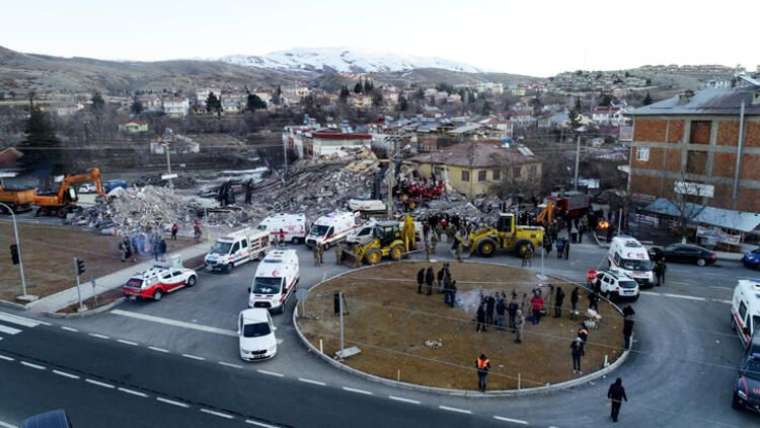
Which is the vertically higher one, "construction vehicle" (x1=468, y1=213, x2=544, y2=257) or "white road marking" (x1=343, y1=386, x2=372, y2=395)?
"construction vehicle" (x1=468, y1=213, x2=544, y2=257)

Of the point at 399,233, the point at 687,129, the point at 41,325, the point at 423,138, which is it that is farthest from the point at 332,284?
the point at 423,138

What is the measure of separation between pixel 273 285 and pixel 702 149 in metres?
30.4

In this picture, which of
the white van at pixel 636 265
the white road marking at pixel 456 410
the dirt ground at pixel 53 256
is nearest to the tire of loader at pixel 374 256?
the white van at pixel 636 265

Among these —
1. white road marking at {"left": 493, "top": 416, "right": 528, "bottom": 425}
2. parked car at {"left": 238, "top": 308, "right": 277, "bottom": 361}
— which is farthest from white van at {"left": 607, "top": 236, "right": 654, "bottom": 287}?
parked car at {"left": 238, "top": 308, "right": 277, "bottom": 361}

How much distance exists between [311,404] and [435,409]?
3323 mm

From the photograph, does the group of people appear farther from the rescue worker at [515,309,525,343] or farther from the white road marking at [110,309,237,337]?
the white road marking at [110,309,237,337]

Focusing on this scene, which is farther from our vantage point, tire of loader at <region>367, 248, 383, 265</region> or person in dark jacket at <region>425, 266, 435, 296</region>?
tire of loader at <region>367, 248, 383, 265</region>

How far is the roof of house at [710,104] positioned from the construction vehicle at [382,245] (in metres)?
21.8

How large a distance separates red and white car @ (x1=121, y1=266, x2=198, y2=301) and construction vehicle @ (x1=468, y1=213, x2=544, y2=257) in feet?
47.3

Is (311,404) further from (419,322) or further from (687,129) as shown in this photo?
(687,129)

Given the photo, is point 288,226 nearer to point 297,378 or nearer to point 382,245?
point 382,245

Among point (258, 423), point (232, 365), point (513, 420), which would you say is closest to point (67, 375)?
point (232, 365)

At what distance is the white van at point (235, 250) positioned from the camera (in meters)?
26.4

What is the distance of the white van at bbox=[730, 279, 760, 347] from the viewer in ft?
55.1
